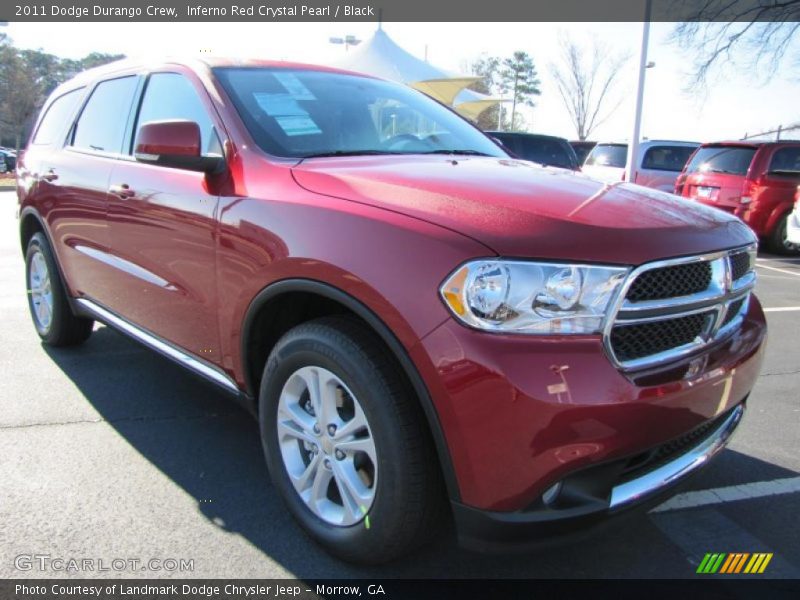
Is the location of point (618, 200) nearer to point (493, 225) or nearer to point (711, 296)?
point (711, 296)

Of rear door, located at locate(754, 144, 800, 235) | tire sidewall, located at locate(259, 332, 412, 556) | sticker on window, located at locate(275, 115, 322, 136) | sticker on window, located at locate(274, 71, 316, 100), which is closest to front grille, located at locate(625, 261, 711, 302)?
tire sidewall, located at locate(259, 332, 412, 556)

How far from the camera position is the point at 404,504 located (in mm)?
1937

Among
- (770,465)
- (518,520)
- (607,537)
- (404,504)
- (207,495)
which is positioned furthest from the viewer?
(770,465)

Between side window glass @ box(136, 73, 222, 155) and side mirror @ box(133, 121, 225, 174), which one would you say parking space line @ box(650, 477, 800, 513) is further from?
side window glass @ box(136, 73, 222, 155)

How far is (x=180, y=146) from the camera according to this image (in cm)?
250

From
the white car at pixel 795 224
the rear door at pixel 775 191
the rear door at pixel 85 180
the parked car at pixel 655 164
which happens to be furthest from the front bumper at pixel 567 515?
the parked car at pixel 655 164

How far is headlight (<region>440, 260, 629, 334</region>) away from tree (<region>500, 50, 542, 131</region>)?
191 ft

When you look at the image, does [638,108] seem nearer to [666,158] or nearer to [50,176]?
[666,158]

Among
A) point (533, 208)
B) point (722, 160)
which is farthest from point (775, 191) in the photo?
point (533, 208)

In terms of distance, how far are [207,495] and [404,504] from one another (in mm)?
1142

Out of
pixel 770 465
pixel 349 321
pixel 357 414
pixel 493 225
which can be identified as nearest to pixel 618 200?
pixel 493 225

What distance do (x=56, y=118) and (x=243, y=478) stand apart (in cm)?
314

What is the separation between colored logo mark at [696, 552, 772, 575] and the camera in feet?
7.42

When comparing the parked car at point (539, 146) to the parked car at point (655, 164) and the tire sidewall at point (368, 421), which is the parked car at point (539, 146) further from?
the tire sidewall at point (368, 421)
